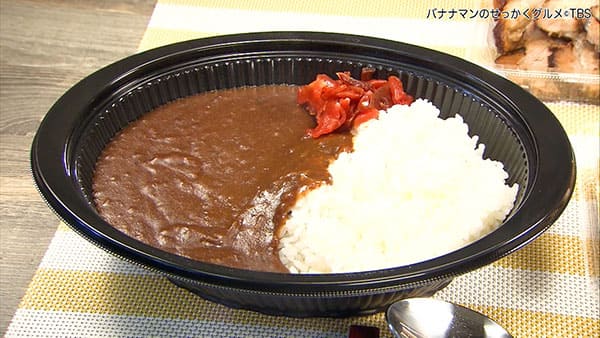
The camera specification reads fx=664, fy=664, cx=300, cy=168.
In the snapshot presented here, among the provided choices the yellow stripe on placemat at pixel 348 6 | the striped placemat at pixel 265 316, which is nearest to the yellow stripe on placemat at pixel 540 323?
the striped placemat at pixel 265 316

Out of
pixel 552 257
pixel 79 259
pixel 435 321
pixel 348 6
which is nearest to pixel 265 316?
pixel 435 321

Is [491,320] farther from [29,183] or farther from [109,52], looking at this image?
[109,52]

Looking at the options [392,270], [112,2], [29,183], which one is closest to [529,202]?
[392,270]

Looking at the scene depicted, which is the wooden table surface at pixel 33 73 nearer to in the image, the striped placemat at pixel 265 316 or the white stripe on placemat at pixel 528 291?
the striped placemat at pixel 265 316

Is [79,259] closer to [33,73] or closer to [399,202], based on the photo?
[399,202]

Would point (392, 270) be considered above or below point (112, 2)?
above

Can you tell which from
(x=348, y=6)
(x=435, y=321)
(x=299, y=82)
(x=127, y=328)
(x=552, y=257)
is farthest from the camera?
(x=348, y=6)
